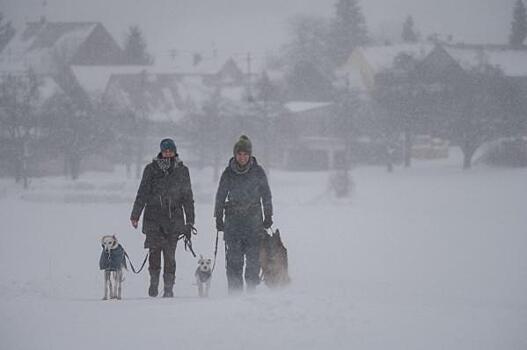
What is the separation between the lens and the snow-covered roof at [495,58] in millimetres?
54625

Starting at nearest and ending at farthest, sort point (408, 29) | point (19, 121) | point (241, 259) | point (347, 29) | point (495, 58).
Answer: point (241, 259) → point (19, 121) → point (495, 58) → point (347, 29) → point (408, 29)

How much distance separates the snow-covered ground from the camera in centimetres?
593

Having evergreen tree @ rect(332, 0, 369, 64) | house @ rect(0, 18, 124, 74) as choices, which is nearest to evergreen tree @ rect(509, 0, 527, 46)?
evergreen tree @ rect(332, 0, 369, 64)

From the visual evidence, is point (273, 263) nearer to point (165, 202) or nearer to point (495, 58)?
point (165, 202)

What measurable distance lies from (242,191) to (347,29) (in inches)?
2694

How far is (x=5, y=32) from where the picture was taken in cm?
7369

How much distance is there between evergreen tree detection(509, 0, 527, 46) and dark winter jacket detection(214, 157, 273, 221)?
6537 cm

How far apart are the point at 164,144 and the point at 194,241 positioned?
13935 mm

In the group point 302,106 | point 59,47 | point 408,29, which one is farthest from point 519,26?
point 59,47

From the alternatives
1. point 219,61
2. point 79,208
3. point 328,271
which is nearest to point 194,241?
point 328,271

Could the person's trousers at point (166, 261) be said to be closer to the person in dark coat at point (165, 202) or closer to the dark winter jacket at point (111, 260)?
the person in dark coat at point (165, 202)

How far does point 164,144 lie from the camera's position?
766 cm

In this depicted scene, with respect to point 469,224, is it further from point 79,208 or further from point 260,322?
point 260,322

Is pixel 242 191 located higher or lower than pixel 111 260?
higher
